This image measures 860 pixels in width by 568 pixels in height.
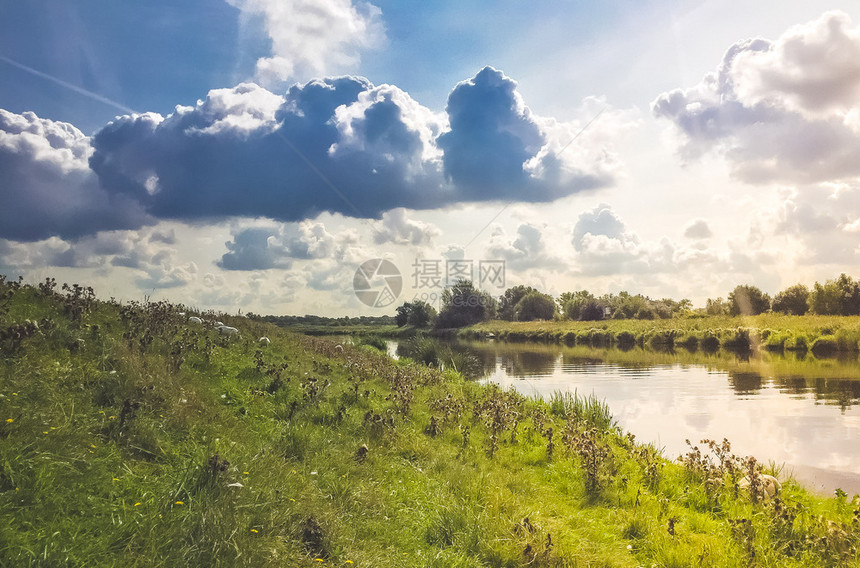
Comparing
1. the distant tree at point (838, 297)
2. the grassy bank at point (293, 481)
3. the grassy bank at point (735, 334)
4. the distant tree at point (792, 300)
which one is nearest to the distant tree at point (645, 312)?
the distant tree at point (792, 300)

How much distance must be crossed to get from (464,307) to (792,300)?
58.7m

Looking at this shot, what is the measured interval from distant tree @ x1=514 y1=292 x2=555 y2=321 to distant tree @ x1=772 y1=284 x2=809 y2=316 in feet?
169

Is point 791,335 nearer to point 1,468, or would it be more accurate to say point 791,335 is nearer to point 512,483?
point 512,483

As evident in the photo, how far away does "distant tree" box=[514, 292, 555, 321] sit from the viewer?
131 m

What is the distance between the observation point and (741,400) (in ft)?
57.3

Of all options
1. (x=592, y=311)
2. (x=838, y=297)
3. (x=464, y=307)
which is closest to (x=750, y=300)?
(x=838, y=297)

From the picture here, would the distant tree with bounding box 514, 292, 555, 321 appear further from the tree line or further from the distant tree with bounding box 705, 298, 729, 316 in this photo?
the distant tree with bounding box 705, 298, 729, 316

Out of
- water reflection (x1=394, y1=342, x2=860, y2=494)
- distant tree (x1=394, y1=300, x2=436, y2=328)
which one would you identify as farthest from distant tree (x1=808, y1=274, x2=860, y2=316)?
distant tree (x1=394, y1=300, x2=436, y2=328)

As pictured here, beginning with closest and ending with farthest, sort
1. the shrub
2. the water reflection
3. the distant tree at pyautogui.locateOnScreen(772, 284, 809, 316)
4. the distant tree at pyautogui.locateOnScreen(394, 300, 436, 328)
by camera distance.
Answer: the water reflection → the shrub → the distant tree at pyautogui.locateOnScreen(772, 284, 809, 316) → the distant tree at pyautogui.locateOnScreen(394, 300, 436, 328)

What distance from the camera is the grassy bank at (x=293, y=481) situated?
13.2ft

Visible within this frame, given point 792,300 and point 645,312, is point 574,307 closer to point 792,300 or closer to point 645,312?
point 645,312

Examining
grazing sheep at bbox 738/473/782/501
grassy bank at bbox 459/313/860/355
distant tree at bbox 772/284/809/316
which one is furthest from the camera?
distant tree at bbox 772/284/809/316

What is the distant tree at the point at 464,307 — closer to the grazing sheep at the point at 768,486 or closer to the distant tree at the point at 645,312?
the distant tree at the point at 645,312

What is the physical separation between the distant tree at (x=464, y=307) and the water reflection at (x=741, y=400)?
67133 millimetres
